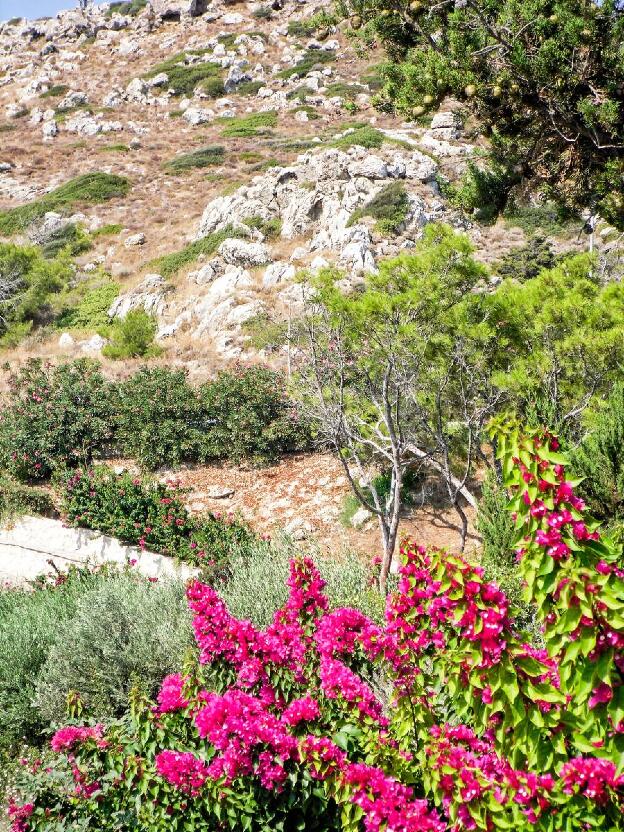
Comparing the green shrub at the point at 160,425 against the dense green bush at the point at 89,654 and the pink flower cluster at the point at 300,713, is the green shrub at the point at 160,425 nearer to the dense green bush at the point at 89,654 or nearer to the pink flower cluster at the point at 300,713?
the dense green bush at the point at 89,654

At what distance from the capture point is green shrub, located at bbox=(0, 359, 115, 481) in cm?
988

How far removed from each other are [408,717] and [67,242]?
26.7m

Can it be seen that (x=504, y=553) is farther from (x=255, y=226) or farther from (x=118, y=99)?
(x=118, y=99)

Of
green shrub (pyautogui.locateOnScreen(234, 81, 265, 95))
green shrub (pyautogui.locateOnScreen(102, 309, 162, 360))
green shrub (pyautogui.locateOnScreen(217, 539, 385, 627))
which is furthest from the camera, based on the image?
green shrub (pyautogui.locateOnScreen(234, 81, 265, 95))

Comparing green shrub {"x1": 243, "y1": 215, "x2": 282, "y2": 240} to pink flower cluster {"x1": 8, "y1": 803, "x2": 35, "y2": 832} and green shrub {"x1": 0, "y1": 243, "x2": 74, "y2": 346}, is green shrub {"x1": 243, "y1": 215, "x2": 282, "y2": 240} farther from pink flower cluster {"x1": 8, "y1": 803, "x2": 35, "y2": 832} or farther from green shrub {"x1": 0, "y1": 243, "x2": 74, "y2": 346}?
pink flower cluster {"x1": 8, "y1": 803, "x2": 35, "y2": 832}

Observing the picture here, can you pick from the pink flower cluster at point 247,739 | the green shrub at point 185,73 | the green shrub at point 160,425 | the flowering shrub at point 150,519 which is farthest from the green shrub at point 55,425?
the green shrub at point 185,73

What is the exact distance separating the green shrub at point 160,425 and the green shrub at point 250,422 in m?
0.24

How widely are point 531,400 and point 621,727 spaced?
206 inches

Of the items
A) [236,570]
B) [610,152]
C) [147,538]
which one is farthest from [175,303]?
[610,152]

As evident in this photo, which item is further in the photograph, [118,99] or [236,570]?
[118,99]

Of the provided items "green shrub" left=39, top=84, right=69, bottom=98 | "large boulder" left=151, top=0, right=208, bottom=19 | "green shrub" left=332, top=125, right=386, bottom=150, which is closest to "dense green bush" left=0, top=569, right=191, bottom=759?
"green shrub" left=332, top=125, right=386, bottom=150

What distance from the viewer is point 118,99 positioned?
42281 mm

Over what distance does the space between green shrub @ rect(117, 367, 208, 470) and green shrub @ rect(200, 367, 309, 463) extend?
0.80 feet

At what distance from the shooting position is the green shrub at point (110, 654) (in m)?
4.77
